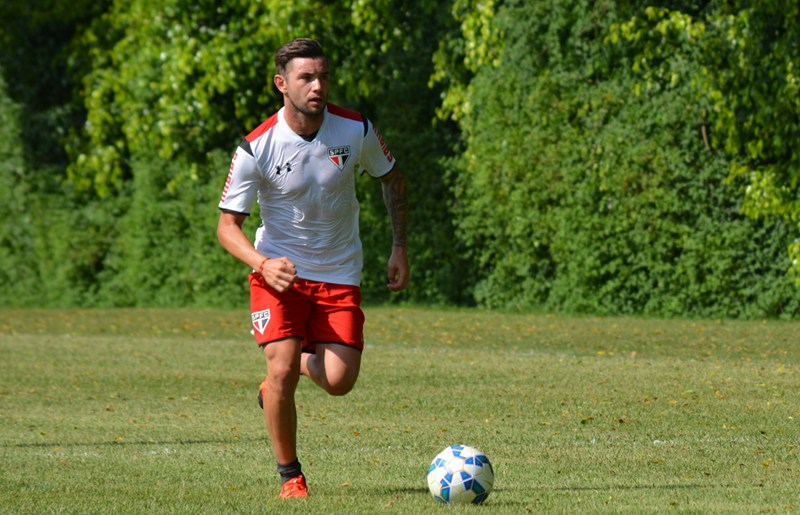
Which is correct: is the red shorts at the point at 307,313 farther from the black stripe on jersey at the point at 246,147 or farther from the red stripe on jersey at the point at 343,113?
the red stripe on jersey at the point at 343,113

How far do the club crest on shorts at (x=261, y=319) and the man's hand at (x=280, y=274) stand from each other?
0.39 meters


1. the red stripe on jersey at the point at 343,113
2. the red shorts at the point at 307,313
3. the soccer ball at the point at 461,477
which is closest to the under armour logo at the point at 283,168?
the red stripe on jersey at the point at 343,113

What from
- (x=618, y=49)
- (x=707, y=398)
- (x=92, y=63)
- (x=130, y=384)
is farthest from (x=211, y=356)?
(x=92, y=63)

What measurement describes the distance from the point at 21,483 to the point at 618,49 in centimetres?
1459

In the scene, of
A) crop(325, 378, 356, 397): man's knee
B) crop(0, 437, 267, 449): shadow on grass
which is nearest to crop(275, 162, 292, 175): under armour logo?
crop(325, 378, 356, 397): man's knee

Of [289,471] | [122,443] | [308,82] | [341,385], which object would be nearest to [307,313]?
[341,385]

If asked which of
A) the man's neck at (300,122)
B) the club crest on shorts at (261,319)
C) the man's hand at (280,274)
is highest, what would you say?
the man's neck at (300,122)

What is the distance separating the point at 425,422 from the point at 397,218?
2851mm

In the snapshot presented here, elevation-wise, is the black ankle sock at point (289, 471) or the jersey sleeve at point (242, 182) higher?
the jersey sleeve at point (242, 182)

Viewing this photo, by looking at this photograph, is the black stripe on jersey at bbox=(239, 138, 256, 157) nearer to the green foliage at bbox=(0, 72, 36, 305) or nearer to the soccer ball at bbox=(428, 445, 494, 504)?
the soccer ball at bbox=(428, 445, 494, 504)

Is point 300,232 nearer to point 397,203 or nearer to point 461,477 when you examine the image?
point 397,203

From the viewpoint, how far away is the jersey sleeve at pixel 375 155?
7039mm

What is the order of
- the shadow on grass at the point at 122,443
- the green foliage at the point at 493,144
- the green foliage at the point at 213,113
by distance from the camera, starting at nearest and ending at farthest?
the shadow on grass at the point at 122,443 → the green foliage at the point at 493,144 → the green foliage at the point at 213,113

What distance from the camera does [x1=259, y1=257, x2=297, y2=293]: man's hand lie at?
6367mm
